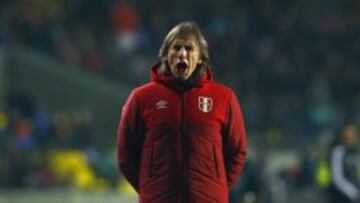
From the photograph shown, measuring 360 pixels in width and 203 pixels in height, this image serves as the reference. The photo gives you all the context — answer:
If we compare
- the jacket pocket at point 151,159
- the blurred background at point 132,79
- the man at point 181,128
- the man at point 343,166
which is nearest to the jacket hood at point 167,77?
the man at point 181,128

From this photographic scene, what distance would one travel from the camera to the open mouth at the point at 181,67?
6758 mm

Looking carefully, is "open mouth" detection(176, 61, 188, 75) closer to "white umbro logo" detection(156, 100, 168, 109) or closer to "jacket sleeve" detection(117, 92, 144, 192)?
"white umbro logo" detection(156, 100, 168, 109)

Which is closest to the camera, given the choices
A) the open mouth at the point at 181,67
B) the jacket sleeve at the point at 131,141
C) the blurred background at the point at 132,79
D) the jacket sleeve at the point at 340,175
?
the open mouth at the point at 181,67

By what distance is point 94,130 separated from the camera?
18750 millimetres

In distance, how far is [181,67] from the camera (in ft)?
22.2

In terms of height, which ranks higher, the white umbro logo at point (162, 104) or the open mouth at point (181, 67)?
the open mouth at point (181, 67)

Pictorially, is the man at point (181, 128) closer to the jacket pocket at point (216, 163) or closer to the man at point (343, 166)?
the jacket pocket at point (216, 163)

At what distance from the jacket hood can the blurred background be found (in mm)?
8044

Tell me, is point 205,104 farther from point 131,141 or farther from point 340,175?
point 340,175

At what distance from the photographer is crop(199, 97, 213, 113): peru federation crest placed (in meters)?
6.81

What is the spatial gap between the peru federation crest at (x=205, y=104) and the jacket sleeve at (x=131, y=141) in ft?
1.06

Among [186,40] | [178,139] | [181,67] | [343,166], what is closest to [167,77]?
[181,67]

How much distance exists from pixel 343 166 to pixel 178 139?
532 centimetres

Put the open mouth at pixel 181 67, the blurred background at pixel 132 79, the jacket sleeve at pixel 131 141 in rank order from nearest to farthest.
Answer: the open mouth at pixel 181 67 → the jacket sleeve at pixel 131 141 → the blurred background at pixel 132 79
